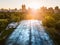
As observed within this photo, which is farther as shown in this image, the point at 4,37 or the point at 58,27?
the point at 58,27

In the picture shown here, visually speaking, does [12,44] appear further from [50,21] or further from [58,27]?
[50,21]

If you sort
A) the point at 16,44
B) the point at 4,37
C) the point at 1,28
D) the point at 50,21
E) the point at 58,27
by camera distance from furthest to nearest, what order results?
1. the point at 50,21
2. the point at 58,27
3. the point at 1,28
4. the point at 4,37
5. the point at 16,44

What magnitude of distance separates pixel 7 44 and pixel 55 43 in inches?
372

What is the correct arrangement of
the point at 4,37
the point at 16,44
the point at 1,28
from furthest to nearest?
the point at 1,28 → the point at 4,37 → the point at 16,44

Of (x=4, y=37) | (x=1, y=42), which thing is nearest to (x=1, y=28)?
(x=4, y=37)

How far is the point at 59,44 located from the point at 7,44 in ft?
33.2

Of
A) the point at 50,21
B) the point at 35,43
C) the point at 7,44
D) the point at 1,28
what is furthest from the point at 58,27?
the point at 7,44

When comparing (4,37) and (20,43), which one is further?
(4,37)

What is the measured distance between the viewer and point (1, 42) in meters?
32.8

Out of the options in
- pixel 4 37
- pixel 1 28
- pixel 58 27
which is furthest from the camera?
pixel 58 27

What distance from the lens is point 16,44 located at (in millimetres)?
30859

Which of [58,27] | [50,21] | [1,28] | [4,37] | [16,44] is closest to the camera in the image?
[16,44]

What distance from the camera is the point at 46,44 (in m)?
30.9

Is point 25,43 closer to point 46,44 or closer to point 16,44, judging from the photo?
point 16,44
